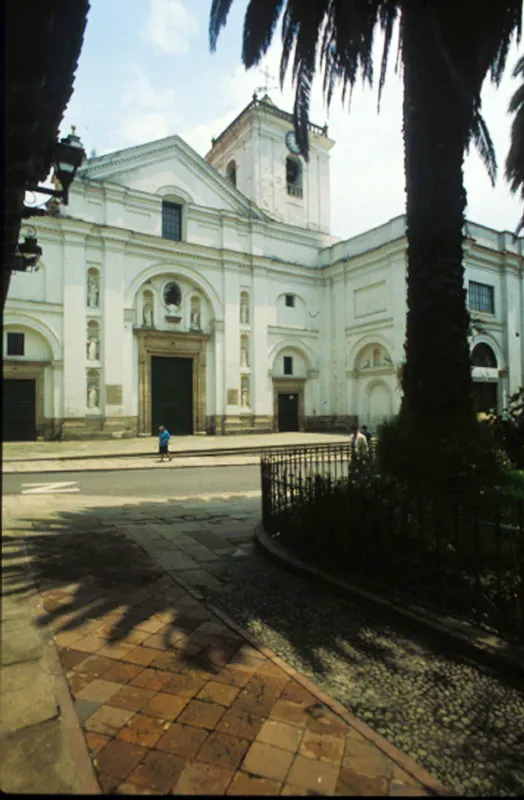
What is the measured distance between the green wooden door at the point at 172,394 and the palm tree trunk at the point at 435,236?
22.3m

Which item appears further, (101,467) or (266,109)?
(266,109)

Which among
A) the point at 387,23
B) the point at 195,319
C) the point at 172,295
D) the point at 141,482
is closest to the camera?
the point at 387,23

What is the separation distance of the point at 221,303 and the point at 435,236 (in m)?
23.2

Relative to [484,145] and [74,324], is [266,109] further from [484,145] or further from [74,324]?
[484,145]

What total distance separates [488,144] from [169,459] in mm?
14085

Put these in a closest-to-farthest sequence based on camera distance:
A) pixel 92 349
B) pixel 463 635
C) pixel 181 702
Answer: pixel 181 702, pixel 463 635, pixel 92 349

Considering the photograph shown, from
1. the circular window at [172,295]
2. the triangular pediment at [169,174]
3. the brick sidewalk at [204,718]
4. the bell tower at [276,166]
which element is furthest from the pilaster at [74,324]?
the brick sidewalk at [204,718]

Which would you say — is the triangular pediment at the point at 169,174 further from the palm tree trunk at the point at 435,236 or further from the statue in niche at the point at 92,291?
the palm tree trunk at the point at 435,236

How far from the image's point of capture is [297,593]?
4.42 metres

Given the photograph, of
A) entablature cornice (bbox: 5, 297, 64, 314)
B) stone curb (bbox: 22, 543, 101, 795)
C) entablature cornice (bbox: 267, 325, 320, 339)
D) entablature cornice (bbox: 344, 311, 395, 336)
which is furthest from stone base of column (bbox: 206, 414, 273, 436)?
stone curb (bbox: 22, 543, 101, 795)

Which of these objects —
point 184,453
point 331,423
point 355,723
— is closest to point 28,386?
point 184,453

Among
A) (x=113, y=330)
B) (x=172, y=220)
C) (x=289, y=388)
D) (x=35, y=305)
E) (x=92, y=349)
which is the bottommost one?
(x=289, y=388)

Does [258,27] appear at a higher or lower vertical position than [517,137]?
lower

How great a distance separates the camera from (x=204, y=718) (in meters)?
2.53
